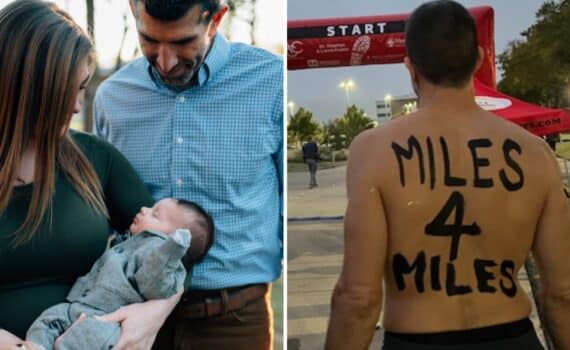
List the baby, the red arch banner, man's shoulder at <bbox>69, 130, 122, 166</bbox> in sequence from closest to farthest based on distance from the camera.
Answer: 1. the baby
2. man's shoulder at <bbox>69, 130, 122, 166</bbox>
3. the red arch banner

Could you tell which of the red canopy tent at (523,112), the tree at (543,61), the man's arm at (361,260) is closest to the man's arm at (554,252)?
the red canopy tent at (523,112)

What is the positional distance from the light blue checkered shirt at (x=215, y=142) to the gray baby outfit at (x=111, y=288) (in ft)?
0.43

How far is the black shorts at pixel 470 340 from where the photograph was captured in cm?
137

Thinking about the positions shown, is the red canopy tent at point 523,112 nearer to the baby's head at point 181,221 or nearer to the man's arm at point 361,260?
the man's arm at point 361,260

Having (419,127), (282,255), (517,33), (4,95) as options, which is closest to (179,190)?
(282,255)

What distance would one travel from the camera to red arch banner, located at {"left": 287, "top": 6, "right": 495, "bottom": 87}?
151cm

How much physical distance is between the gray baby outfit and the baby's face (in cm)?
3

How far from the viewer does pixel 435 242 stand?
1385 mm

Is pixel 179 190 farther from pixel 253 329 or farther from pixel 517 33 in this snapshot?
pixel 517 33

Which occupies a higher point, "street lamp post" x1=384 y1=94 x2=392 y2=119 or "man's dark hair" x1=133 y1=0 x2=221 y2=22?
"man's dark hair" x1=133 y1=0 x2=221 y2=22

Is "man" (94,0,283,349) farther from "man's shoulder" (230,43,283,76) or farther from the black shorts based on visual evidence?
the black shorts

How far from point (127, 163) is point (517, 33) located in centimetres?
94

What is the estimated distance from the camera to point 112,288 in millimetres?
1319

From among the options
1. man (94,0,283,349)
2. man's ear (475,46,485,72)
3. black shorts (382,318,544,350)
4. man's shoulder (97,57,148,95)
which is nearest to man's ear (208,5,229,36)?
man (94,0,283,349)
